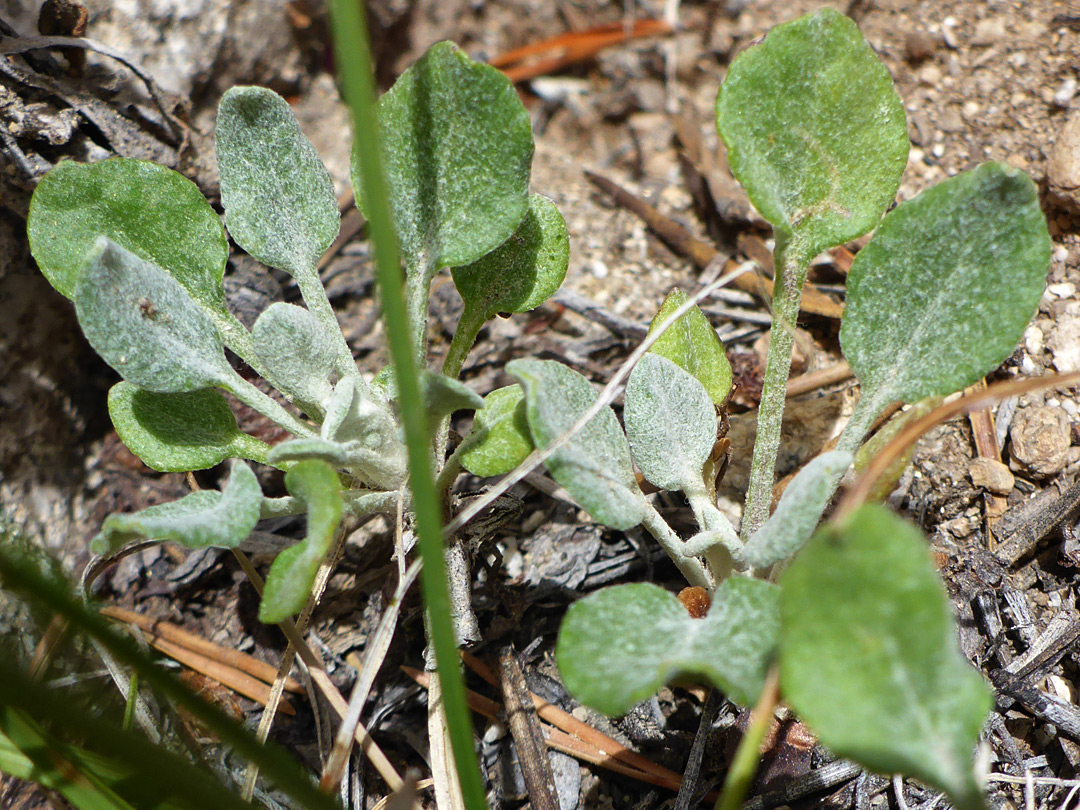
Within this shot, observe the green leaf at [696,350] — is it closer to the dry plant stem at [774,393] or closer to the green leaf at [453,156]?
the dry plant stem at [774,393]

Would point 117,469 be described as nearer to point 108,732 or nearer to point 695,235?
point 108,732

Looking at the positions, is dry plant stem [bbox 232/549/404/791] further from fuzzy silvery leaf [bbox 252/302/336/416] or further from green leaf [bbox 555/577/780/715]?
green leaf [bbox 555/577/780/715]

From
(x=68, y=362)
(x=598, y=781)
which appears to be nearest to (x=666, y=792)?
(x=598, y=781)

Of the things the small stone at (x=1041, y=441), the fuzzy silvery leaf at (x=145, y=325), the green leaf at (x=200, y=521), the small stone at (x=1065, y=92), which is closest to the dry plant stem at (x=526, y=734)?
the green leaf at (x=200, y=521)

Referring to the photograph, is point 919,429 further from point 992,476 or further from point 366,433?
point 366,433

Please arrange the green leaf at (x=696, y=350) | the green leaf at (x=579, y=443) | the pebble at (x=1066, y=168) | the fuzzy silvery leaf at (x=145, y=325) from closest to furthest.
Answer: the green leaf at (x=579, y=443) → the fuzzy silvery leaf at (x=145, y=325) → the green leaf at (x=696, y=350) → the pebble at (x=1066, y=168)
